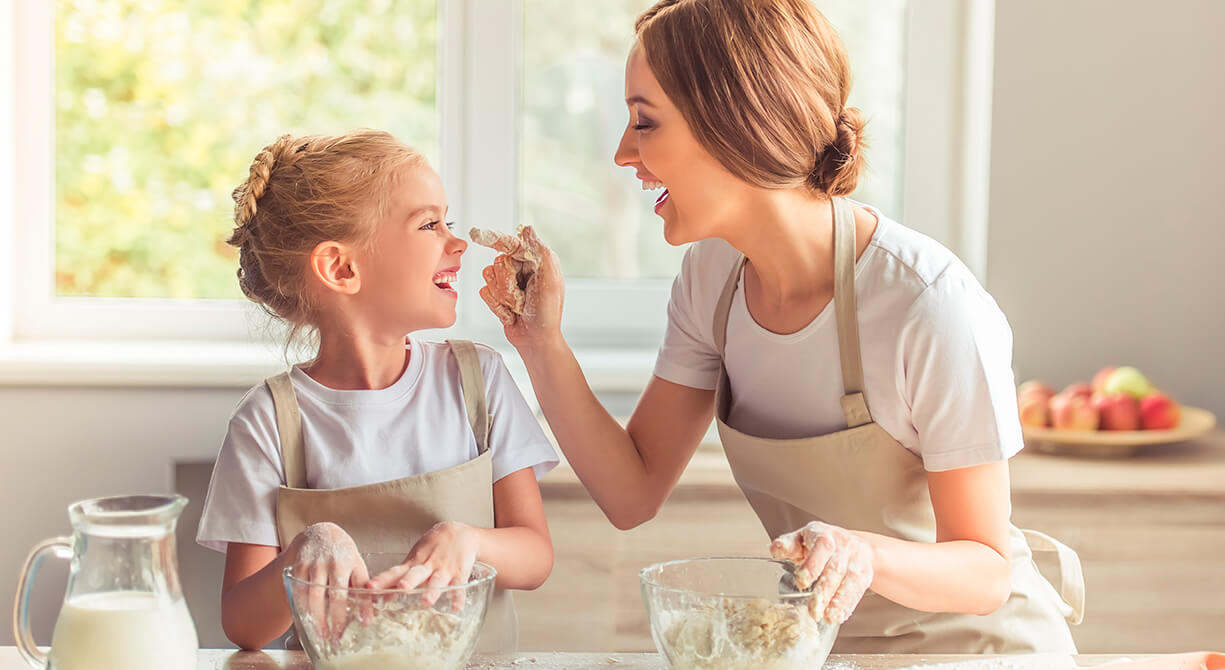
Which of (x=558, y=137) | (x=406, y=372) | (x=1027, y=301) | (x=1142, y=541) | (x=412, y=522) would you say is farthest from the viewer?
(x=558, y=137)

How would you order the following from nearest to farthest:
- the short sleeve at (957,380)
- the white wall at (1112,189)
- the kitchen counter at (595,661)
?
the kitchen counter at (595,661) → the short sleeve at (957,380) → the white wall at (1112,189)

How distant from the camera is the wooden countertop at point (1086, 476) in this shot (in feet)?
6.25

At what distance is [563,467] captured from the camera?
77.7 inches

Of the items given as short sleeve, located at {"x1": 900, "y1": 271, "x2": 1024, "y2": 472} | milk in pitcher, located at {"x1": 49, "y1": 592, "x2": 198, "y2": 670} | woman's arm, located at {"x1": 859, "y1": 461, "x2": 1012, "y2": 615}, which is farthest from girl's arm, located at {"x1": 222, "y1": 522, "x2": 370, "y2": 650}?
short sleeve, located at {"x1": 900, "y1": 271, "x2": 1024, "y2": 472}

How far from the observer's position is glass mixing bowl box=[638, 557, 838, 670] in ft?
2.86

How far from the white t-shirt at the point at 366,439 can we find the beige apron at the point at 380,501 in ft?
0.04

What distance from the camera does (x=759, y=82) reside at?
1209mm

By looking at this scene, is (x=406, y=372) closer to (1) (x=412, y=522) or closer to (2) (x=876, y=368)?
(1) (x=412, y=522)

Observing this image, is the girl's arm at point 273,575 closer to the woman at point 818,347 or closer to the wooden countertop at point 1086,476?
the woman at point 818,347

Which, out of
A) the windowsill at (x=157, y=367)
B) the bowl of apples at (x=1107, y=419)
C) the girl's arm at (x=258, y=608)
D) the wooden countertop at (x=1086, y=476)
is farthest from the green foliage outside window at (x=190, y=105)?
the girl's arm at (x=258, y=608)

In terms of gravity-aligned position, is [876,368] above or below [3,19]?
below

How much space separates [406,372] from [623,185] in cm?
128

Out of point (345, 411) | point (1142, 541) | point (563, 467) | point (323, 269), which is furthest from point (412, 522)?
point (1142, 541)

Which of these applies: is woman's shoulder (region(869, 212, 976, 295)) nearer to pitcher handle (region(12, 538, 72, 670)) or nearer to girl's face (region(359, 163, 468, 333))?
girl's face (region(359, 163, 468, 333))
